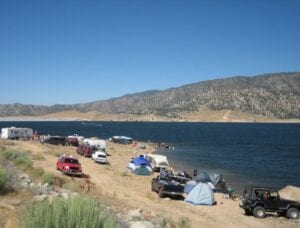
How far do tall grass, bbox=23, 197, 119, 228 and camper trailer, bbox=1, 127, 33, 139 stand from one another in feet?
190

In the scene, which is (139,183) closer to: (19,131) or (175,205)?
(175,205)

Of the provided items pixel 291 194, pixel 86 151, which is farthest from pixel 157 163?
pixel 291 194

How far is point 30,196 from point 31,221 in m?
7.25

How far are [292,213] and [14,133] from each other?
4935cm

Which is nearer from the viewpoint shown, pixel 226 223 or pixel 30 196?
pixel 30 196

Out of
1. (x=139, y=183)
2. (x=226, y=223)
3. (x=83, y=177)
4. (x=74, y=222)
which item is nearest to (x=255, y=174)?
(x=139, y=183)

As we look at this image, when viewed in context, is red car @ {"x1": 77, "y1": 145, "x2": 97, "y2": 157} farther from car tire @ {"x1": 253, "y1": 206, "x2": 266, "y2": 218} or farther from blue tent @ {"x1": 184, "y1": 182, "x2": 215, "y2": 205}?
car tire @ {"x1": 253, "y1": 206, "x2": 266, "y2": 218}

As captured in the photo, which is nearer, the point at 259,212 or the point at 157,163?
the point at 259,212

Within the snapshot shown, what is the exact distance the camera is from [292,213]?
24422 millimetres

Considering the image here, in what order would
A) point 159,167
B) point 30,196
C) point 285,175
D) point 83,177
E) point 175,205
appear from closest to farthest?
point 30,196 → point 175,205 → point 83,177 → point 159,167 → point 285,175

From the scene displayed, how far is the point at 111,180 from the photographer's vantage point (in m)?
32.4

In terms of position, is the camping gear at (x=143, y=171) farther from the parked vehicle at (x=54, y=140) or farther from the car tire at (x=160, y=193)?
the parked vehicle at (x=54, y=140)

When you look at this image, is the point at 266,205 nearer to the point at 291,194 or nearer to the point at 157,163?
the point at 291,194

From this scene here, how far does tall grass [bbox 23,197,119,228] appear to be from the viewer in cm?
768
